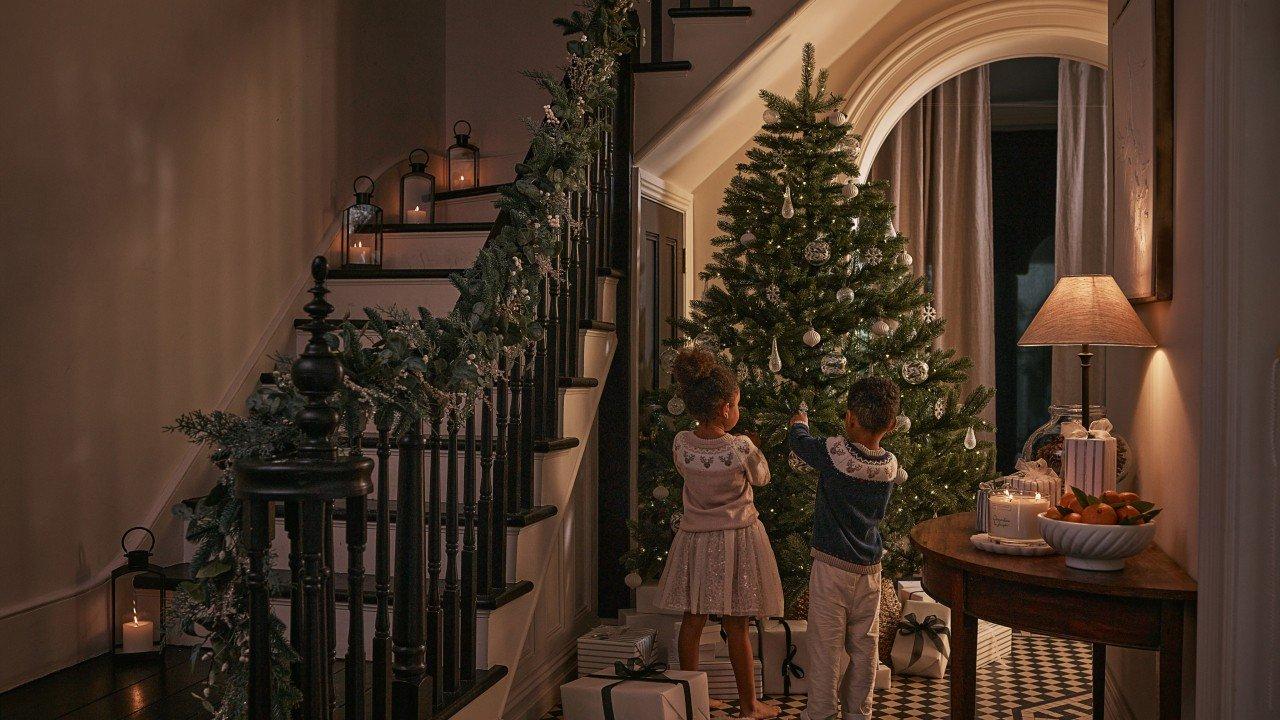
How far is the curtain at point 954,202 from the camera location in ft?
20.6

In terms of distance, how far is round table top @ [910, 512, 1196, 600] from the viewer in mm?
2072

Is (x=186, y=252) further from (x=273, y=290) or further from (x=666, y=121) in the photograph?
(x=666, y=121)

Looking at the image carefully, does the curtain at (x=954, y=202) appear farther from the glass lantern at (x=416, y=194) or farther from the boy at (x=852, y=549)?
the boy at (x=852, y=549)

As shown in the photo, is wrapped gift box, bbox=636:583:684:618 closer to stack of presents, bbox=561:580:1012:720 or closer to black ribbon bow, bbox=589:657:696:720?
stack of presents, bbox=561:580:1012:720

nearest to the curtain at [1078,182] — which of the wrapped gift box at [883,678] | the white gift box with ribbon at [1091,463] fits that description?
the wrapped gift box at [883,678]

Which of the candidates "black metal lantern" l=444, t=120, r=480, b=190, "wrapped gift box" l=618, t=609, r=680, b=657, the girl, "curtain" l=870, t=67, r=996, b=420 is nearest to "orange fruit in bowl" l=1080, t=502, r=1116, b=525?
the girl

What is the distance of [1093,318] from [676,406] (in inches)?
69.3

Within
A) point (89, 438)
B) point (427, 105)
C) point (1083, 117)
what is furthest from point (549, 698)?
point (1083, 117)

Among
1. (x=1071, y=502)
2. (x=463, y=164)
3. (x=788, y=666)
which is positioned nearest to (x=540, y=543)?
(x=788, y=666)

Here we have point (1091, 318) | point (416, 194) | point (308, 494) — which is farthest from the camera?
point (416, 194)

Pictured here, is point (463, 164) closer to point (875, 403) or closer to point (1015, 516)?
point (875, 403)

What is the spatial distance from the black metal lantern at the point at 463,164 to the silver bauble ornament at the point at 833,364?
2.22m

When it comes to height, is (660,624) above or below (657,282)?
below

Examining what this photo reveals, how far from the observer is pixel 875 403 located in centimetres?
322
